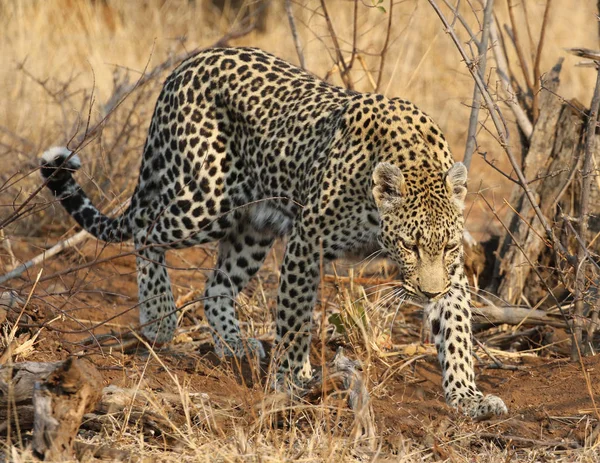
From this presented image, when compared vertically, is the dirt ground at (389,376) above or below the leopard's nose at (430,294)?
below

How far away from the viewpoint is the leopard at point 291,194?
567 centimetres

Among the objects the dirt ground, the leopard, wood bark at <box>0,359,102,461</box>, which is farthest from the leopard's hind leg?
wood bark at <box>0,359,102,461</box>

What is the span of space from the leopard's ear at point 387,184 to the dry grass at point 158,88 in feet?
2.26

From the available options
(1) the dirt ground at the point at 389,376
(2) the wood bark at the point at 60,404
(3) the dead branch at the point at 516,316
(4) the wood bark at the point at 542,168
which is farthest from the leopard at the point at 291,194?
(4) the wood bark at the point at 542,168

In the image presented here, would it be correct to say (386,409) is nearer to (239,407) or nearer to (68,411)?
(239,407)

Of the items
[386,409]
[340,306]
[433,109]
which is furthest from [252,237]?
[433,109]

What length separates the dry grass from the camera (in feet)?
16.0

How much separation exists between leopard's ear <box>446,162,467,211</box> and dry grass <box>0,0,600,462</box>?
0.81m

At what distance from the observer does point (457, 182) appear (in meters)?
5.67

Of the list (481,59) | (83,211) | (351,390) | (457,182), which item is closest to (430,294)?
(457,182)

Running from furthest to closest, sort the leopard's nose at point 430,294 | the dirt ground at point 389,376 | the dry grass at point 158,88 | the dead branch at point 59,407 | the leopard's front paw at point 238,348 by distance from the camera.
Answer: the leopard's front paw at point 238,348 < the leopard's nose at point 430,294 < the dirt ground at point 389,376 < the dry grass at point 158,88 < the dead branch at point 59,407

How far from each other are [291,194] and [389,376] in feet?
5.74

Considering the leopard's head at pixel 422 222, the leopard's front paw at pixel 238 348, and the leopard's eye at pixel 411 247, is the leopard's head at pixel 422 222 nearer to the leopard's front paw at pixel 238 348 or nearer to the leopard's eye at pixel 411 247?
the leopard's eye at pixel 411 247

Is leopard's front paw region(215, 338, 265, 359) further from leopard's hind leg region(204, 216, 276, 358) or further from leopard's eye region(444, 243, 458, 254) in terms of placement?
leopard's eye region(444, 243, 458, 254)
